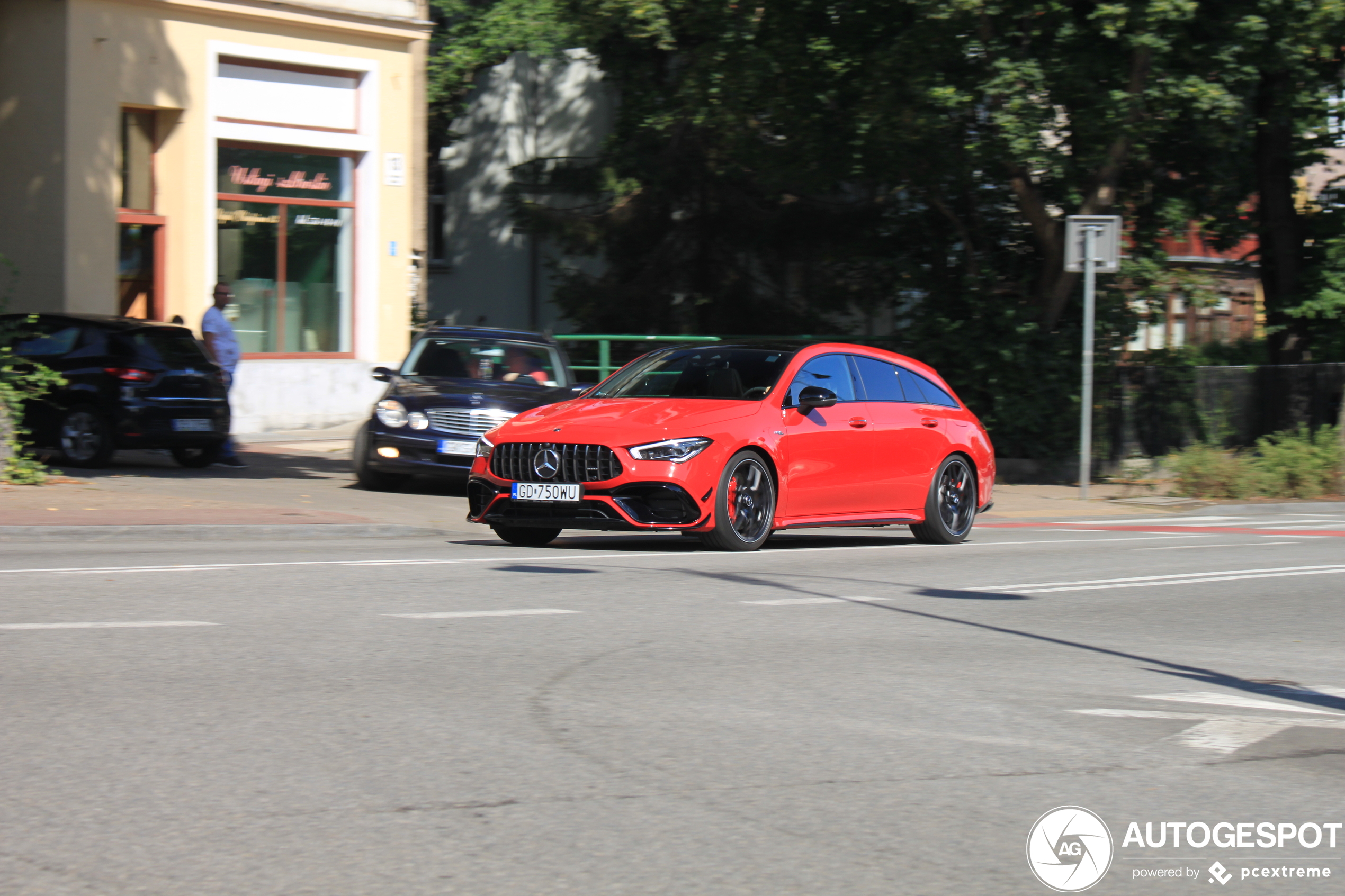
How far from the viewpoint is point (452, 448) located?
51.8ft

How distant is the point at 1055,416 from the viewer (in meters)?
21.9

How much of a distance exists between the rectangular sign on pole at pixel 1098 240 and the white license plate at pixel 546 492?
29.6 feet

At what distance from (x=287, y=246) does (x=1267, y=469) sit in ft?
44.2

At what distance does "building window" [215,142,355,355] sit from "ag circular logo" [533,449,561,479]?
1282 centimetres

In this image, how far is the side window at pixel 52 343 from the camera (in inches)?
675

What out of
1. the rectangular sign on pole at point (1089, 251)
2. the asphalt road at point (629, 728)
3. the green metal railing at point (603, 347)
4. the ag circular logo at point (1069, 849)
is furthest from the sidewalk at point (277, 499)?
the ag circular logo at point (1069, 849)

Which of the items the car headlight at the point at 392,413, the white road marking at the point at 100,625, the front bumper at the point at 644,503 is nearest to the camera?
the white road marking at the point at 100,625

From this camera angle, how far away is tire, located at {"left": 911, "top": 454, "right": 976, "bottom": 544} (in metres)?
13.4

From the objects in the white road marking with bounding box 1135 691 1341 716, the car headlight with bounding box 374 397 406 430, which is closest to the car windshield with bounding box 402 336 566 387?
the car headlight with bounding box 374 397 406 430

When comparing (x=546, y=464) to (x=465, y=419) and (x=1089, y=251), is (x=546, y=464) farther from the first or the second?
(x=1089, y=251)

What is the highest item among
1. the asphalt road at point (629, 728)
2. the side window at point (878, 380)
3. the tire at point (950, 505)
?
the side window at point (878, 380)

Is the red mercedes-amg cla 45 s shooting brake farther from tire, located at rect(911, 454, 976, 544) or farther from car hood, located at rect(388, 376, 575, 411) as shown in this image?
car hood, located at rect(388, 376, 575, 411)

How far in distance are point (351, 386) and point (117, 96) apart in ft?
16.8

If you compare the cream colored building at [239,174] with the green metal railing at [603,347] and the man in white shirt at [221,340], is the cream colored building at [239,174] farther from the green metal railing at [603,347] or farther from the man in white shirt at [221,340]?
the man in white shirt at [221,340]
